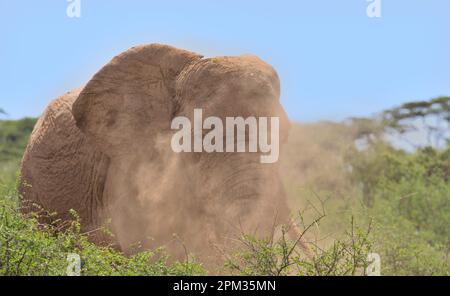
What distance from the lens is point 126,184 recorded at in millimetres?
8867

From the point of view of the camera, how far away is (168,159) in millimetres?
8344

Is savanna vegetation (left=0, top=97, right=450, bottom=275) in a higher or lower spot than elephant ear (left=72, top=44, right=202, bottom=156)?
lower

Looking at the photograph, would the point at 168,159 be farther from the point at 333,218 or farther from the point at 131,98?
the point at 333,218

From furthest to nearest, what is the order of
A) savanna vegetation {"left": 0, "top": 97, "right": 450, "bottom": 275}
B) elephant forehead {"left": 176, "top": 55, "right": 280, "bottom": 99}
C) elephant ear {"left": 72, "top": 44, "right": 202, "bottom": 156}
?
elephant ear {"left": 72, "top": 44, "right": 202, "bottom": 156}, elephant forehead {"left": 176, "top": 55, "right": 280, "bottom": 99}, savanna vegetation {"left": 0, "top": 97, "right": 450, "bottom": 275}

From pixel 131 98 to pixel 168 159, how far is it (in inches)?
35.3

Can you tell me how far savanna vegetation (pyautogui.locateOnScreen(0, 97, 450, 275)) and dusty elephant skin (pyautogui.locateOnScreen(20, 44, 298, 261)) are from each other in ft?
0.93

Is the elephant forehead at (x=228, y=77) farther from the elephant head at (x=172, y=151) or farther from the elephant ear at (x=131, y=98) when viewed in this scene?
the elephant ear at (x=131, y=98)

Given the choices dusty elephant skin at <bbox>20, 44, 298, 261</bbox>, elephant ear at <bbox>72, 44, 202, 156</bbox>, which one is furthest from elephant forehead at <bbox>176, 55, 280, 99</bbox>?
elephant ear at <bbox>72, 44, 202, 156</bbox>

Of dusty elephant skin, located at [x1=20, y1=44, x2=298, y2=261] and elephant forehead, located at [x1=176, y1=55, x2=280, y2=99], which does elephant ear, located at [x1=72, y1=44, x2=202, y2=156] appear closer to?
dusty elephant skin, located at [x1=20, y1=44, x2=298, y2=261]

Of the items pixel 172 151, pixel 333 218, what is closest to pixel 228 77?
Result: pixel 172 151

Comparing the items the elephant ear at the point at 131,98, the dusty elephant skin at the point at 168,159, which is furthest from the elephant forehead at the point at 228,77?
the elephant ear at the point at 131,98

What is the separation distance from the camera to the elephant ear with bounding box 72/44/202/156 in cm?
873
